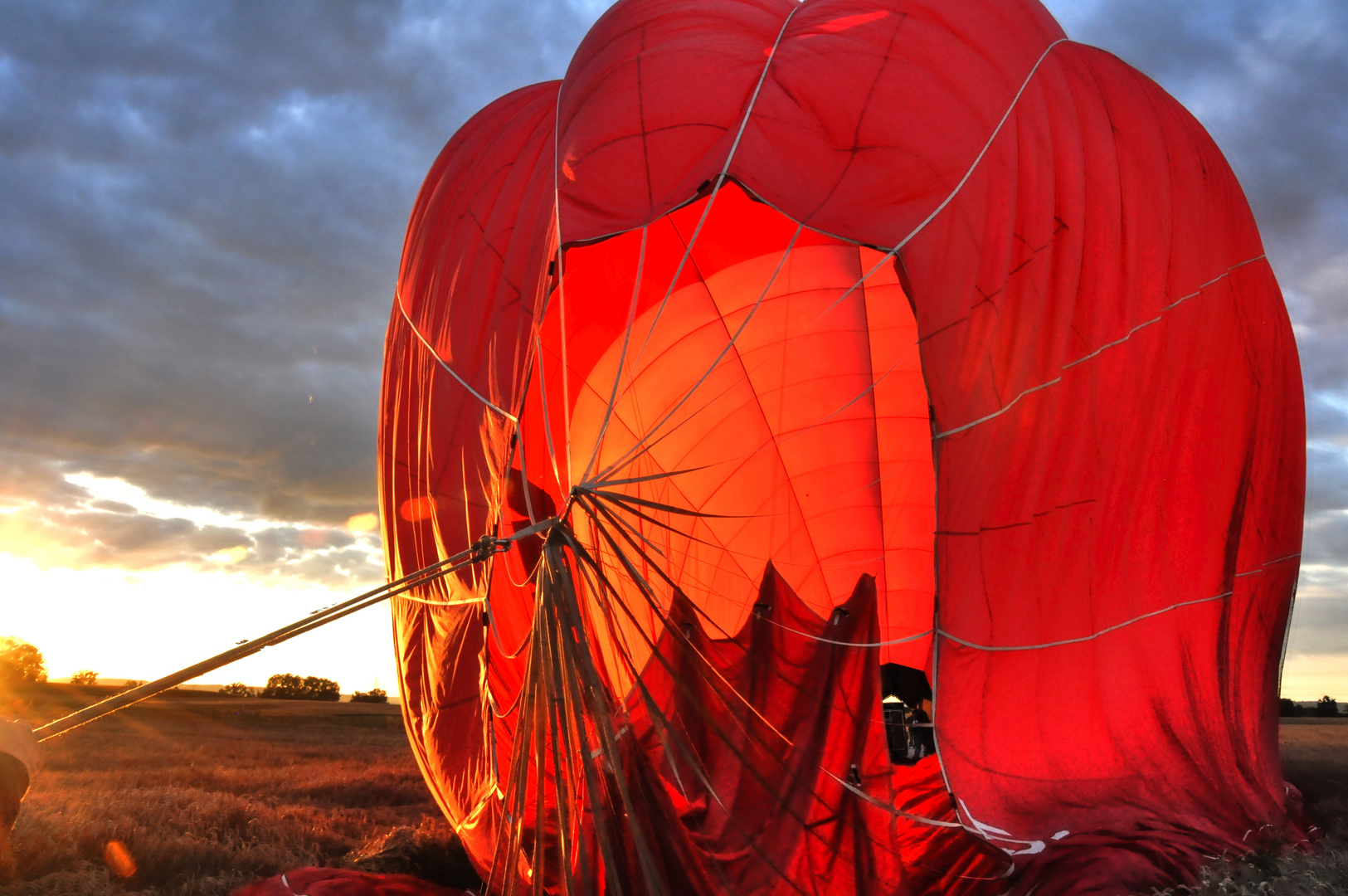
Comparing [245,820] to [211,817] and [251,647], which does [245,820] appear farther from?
[251,647]

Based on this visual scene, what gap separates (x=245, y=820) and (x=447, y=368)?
2942 mm

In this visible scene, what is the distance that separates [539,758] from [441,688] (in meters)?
1.77

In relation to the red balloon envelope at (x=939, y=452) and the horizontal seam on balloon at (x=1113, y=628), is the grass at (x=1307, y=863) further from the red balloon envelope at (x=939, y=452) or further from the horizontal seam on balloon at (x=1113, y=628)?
the horizontal seam on balloon at (x=1113, y=628)

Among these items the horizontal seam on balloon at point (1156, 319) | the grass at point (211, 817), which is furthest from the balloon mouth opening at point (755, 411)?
the grass at point (211, 817)

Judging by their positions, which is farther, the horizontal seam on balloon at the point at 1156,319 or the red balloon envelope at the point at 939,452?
the horizontal seam on balloon at the point at 1156,319

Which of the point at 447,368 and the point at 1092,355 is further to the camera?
the point at 1092,355

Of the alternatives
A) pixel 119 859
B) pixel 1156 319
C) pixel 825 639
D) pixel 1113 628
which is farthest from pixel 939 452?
pixel 119 859

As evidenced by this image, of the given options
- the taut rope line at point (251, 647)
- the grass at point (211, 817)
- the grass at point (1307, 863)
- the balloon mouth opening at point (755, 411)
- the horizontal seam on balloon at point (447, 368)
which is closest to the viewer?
the taut rope line at point (251, 647)

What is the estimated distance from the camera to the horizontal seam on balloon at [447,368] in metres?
3.40

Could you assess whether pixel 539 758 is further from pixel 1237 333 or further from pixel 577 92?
pixel 1237 333

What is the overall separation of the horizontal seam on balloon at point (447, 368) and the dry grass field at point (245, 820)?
205cm

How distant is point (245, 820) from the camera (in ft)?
16.6

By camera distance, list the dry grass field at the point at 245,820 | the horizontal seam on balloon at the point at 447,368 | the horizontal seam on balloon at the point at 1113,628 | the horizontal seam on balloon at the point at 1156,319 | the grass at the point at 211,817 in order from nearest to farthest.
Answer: the horizontal seam on balloon at the point at 447,368 < the dry grass field at the point at 245,820 < the horizontal seam on balloon at the point at 1113,628 < the grass at the point at 211,817 < the horizontal seam on balloon at the point at 1156,319

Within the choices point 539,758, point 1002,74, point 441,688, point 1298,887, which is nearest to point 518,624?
point 441,688
